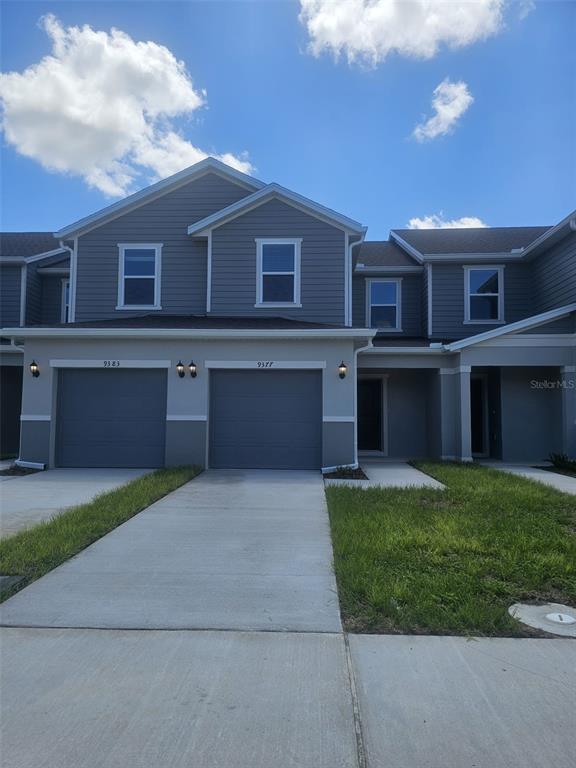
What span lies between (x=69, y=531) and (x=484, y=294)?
12.4m

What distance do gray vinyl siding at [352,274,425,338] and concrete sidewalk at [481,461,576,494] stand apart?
4.60m

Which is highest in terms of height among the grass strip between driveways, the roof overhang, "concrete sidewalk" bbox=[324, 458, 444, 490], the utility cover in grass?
the roof overhang

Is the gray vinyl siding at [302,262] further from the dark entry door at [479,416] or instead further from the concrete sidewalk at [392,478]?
the dark entry door at [479,416]

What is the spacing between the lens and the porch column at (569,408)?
11.8 meters

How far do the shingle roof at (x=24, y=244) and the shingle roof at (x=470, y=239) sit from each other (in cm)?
1139

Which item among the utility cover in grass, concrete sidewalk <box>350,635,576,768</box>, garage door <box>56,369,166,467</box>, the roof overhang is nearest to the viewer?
concrete sidewalk <box>350,635,576,768</box>

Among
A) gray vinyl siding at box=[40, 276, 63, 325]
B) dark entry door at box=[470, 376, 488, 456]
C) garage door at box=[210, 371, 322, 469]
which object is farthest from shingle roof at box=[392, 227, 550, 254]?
gray vinyl siding at box=[40, 276, 63, 325]

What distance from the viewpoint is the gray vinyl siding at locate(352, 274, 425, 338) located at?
48.6 ft

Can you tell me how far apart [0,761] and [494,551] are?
4.26 metres

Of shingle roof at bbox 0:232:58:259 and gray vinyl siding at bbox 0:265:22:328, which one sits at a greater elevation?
shingle roof at bbox 0:232:58:259

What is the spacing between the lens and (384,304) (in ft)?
49.2

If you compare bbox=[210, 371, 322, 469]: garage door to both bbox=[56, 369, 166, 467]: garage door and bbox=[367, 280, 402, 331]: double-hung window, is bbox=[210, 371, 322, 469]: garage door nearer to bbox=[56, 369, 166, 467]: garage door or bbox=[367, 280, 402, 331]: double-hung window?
bbox=[56, 369, 166, 467]: garage door

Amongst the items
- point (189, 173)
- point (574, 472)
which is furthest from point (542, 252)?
point (189, 173)

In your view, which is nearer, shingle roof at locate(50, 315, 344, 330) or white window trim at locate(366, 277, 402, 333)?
shingle roof at locate(50, 315, 344, 330)
